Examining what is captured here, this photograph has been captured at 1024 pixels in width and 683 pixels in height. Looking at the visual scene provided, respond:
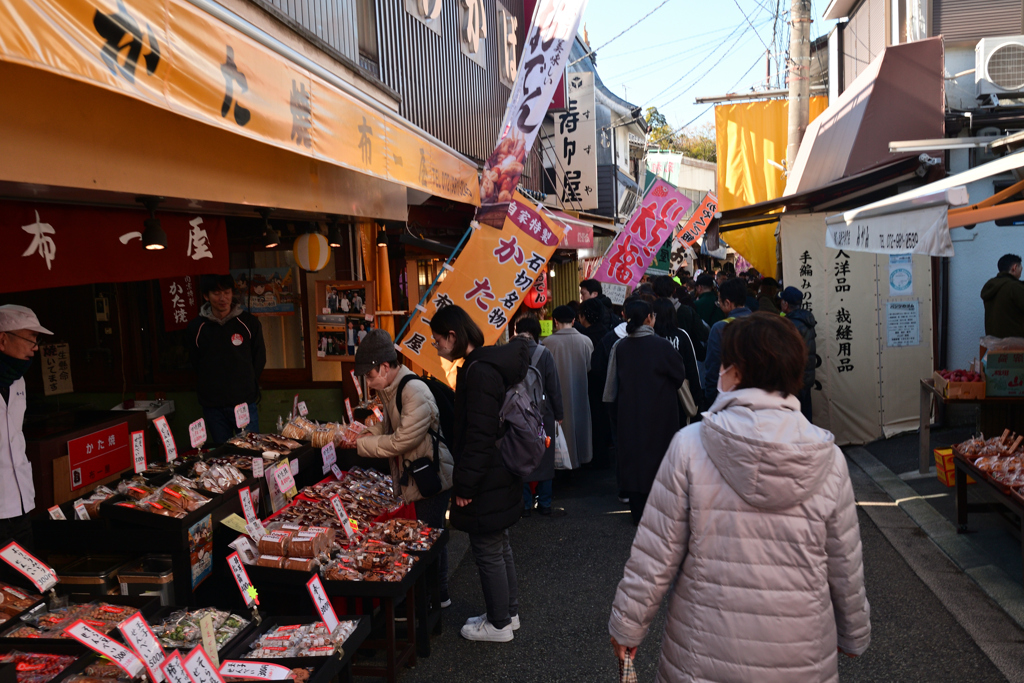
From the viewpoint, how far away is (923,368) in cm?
952

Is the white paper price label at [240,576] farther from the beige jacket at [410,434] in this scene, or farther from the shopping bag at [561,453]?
the shopping bag at [561,453]

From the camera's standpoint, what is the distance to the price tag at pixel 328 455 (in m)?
5.89

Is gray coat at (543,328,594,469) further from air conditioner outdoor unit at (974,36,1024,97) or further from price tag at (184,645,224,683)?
air conditioner outdoor unit at (974,36,1024,97)

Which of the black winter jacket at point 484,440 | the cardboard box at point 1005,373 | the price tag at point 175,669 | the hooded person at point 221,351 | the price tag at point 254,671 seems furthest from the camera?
the cardboard box at point 1005,373

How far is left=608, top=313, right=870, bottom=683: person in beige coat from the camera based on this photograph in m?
2.38

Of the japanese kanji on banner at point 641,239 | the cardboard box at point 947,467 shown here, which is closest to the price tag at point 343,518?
the cardboard box at point 947,467

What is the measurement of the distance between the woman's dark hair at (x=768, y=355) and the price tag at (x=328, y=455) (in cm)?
417

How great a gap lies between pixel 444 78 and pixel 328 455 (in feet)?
21.2

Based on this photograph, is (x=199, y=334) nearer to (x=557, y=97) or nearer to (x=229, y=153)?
(x=229, y=153)

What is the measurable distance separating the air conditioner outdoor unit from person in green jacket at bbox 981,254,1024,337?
124 inches

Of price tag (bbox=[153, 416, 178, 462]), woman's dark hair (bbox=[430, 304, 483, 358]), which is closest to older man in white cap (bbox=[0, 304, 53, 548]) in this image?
price tag (bbox=[153, 416, 178, 462])

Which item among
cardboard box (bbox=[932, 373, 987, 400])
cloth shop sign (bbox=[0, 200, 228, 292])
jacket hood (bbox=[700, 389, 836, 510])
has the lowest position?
cardboard box (bbox=[932, 373, 987, 400])

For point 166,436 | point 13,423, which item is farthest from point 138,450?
point 13,423

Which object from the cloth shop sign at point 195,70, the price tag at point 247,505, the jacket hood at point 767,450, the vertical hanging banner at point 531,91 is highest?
the vertical hanging banner at point 531,91
